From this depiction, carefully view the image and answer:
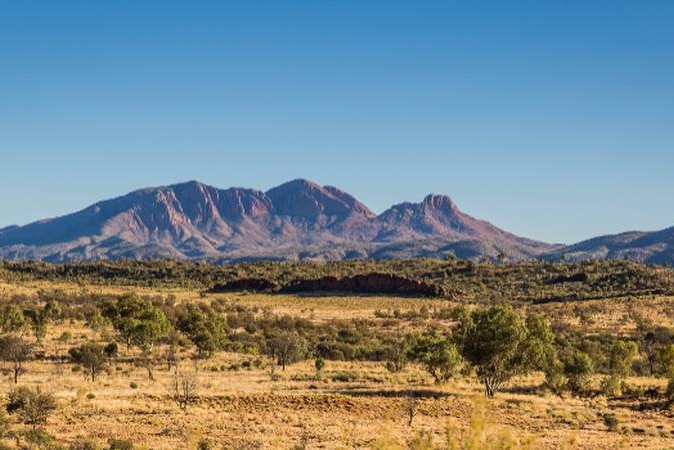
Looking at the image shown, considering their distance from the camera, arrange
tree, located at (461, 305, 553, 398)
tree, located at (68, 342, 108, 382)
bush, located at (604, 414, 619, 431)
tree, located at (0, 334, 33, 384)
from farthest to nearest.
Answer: tree, located at (0, 334, 33, 384) → tree, located at (68, 342, 108, 382) → tree, located at (461, 305, 553, 398) → bush, located at (604, 414, 619, 431)

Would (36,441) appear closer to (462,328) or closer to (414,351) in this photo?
(462,328)

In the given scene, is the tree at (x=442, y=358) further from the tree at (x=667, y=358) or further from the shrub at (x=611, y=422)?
the tree at (x=667, y=358)

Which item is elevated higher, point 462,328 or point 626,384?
point 462,328

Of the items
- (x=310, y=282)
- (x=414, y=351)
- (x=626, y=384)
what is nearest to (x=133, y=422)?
(x=414, y=351)

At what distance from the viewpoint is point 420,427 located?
3456cm

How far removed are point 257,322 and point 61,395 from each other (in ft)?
138

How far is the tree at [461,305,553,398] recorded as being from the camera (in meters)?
42.5

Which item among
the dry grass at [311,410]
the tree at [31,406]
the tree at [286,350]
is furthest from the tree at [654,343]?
the tree at [31,406]

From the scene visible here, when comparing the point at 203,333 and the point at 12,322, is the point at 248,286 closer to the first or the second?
the point at 12,322

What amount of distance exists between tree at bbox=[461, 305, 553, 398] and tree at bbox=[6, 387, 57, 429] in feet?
77.6

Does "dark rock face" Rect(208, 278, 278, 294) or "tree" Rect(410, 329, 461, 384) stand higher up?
"dark rock face" Rect(208, 278, 278, 294)

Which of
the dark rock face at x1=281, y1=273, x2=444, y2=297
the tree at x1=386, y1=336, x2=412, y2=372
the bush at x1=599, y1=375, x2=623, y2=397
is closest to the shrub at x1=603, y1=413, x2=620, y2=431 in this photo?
the bush at x1=599, y1=375, x2=623, y2=397

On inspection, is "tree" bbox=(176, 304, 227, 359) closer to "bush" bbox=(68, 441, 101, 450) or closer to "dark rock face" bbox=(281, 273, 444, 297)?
"bush" bbox=(68, 441, 101, 450)

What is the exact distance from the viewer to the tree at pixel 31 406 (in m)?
32.4
